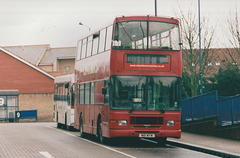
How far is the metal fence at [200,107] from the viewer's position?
74.9ft

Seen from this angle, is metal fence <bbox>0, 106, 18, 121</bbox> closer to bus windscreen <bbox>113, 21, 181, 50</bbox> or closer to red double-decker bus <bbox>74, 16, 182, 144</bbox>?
red double-decker bus <bbox>74, 16, 182, 144</bbox>

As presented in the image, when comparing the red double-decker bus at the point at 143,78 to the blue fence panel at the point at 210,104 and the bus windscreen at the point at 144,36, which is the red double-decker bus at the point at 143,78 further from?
the blue fence panel at the point at 210,104

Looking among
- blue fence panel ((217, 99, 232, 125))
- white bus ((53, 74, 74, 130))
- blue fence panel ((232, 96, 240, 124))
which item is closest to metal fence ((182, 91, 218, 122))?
blue fence panel ((217, 99, 232, 125))

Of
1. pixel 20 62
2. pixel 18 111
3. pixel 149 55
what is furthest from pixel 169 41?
pixel 20 62

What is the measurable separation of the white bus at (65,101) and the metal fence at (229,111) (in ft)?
34.0

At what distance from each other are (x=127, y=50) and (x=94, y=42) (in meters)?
3.89

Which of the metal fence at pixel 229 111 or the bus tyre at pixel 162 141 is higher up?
the metal fence at pixel 229 111

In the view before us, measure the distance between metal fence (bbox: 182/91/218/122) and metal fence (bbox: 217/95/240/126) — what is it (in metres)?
0.68

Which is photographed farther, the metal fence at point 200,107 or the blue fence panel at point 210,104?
the metal fence at point 200,107

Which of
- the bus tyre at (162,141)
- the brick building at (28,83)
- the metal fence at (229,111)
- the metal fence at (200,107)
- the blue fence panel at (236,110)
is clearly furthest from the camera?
the brick building at (28,83)

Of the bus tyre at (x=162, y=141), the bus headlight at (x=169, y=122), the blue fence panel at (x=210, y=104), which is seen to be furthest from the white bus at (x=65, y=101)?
the bus headlight at (x=169, y=122)

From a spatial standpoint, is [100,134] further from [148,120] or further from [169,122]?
[169,122]

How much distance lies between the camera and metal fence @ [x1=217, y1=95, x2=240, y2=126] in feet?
66.4

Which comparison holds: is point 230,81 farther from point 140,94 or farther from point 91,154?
point 91,154
